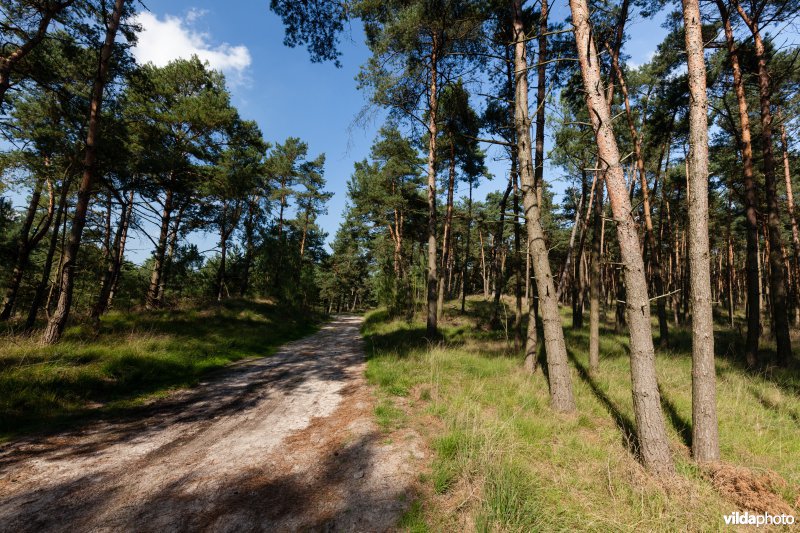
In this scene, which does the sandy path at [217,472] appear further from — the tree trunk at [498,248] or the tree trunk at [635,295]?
the tree trunk at [498,248]

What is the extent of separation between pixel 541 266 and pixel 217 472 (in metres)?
5.64

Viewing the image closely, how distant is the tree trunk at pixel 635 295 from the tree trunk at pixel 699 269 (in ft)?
1.99

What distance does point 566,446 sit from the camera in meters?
3.78

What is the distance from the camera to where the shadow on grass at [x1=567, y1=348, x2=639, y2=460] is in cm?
408

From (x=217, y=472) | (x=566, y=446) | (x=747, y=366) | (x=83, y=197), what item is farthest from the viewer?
(x=747, y=366)

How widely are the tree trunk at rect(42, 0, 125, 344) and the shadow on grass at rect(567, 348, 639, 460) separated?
453 inches

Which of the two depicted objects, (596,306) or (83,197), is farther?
(596,306)

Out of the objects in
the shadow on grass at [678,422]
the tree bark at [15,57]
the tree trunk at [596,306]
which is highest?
the tree bark at [15,57]

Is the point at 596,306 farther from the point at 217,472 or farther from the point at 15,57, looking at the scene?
the point at 15,57

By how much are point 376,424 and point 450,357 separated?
155 inches

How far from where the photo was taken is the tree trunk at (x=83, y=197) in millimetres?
7098

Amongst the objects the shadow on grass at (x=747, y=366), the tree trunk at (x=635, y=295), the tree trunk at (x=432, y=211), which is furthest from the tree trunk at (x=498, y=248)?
the shadow on grass at (x=747, y=366)

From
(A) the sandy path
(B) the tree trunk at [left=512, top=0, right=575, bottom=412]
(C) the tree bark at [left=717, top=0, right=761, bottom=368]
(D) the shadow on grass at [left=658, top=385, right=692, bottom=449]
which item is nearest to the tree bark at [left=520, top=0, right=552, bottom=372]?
(B) the tree trunk at [left=512, top=0, right=575, bottom=412]

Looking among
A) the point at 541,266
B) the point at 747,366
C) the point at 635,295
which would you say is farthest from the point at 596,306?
the point at 747,366
